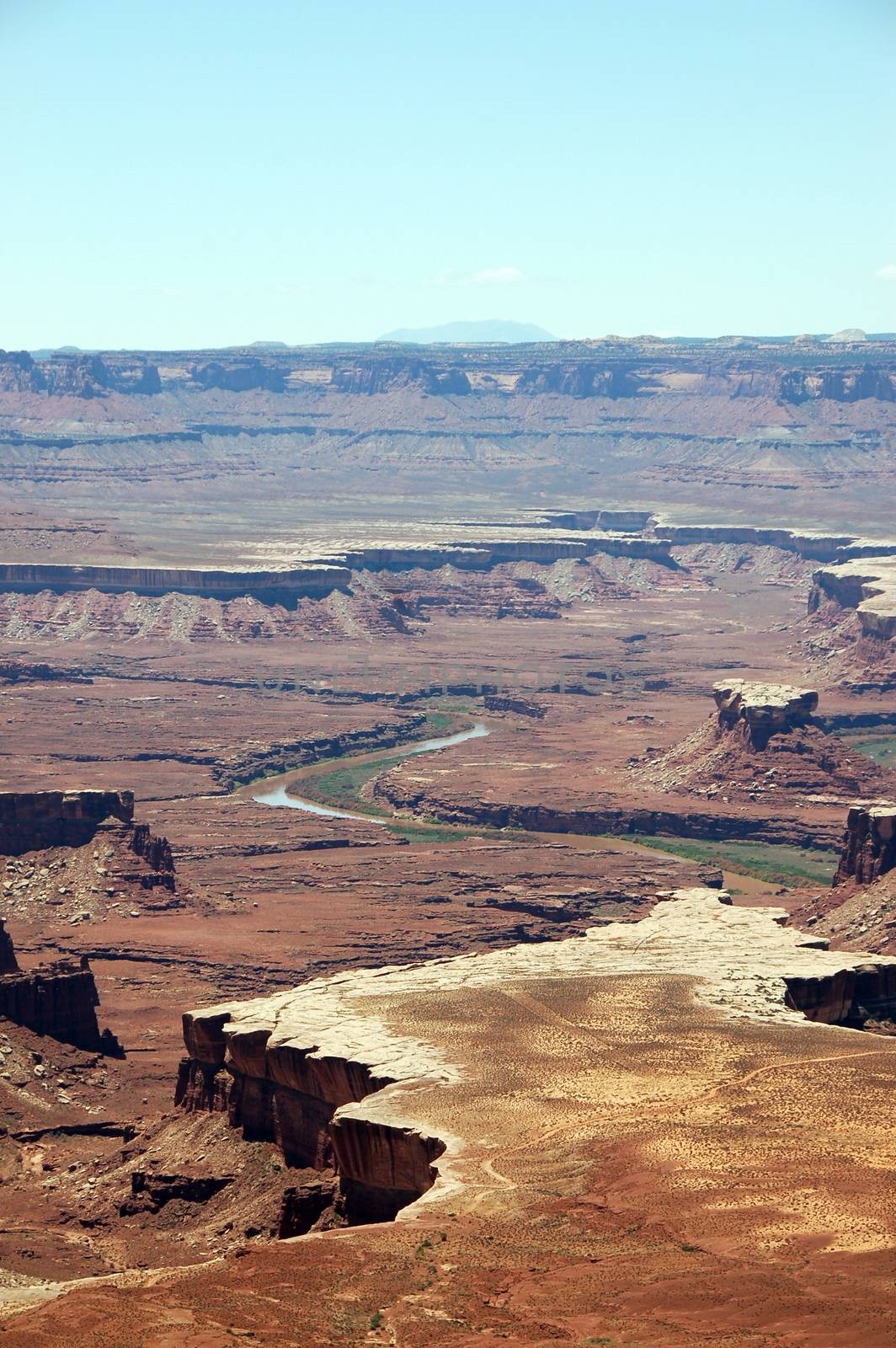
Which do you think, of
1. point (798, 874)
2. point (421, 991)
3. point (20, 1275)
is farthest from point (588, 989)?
point (798, 874)

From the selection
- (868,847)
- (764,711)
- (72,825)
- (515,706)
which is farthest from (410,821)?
(515,706)

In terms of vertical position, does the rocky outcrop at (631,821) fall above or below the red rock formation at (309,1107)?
below

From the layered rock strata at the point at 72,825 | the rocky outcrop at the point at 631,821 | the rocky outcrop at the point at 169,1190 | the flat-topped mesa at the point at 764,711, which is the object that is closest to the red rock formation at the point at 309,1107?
the rocky outcrop at the point at 169,1190

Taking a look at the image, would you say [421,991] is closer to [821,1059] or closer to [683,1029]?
[683,1029]

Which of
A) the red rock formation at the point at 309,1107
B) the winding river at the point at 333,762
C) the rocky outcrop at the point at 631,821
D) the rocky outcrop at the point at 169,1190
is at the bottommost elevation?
the winding river at the point at 333,762

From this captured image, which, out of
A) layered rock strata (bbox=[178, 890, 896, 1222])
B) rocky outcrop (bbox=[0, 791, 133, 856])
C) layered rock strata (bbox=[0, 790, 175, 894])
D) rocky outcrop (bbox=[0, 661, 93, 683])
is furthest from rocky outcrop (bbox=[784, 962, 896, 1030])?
rocky outcrop (bbox=[0, 661, 93, 683])

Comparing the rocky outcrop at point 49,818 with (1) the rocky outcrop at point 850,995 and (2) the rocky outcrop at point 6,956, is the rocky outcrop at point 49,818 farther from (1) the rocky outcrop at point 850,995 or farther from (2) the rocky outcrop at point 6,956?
(1) the rocky outcrop at point 850,995
